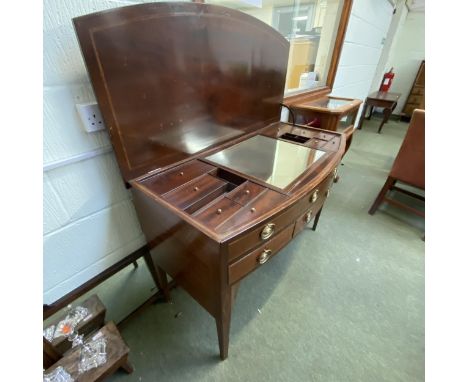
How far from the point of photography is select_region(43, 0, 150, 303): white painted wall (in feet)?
2.02

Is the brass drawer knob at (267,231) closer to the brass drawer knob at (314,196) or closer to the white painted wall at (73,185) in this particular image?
the brass drawer knob at (314,196)

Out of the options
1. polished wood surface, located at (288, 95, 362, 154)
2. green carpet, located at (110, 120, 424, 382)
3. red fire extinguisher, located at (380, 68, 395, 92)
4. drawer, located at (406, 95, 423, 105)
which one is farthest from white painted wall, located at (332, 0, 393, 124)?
green carpet, located at (110, 120, 424, 382)

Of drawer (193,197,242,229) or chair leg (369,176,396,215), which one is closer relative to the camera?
drawer (193,197,242,229)

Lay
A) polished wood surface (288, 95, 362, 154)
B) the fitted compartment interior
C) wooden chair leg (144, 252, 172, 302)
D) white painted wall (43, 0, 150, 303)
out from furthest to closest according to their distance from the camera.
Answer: polished wood surface (288, 95, 362, 154)
wooden chair leg (144, 252, 172, 302)
the fitted compartment interior
white painted wall (43, 0, 150, 303)

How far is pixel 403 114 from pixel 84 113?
593 cm

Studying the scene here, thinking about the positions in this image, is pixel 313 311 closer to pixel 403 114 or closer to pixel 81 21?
pixel 81 21

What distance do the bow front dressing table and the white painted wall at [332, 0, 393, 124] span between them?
180 cm

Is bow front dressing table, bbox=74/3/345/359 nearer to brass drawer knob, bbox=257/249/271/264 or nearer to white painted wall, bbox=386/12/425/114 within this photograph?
→ brass drawer knob, bbox=257/249/271/264

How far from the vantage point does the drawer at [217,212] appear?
2.06ft

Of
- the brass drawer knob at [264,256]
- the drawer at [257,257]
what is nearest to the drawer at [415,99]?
the drawer at [257,257]

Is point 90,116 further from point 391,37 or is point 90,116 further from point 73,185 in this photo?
point 391,37

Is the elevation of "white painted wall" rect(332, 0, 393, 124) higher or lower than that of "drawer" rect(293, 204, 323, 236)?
higher

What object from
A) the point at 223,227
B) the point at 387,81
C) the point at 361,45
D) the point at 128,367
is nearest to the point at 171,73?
the point at 223,227
